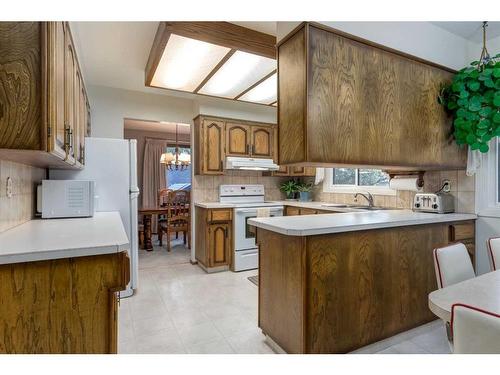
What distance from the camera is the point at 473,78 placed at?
2229 millimetres

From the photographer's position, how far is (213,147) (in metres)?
3.91

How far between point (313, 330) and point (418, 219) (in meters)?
1.14

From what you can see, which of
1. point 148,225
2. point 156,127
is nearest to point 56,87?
point 148,225

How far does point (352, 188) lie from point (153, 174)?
191 inches

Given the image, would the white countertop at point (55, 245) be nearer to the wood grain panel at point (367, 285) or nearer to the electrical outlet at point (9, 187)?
the electrical outlet at point (9, 187)

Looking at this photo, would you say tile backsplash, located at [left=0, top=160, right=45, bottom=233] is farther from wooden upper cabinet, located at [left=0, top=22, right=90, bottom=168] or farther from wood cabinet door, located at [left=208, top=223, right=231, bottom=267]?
wood cabinet door, located at [left=208, top=223, right=231, bottom=267]

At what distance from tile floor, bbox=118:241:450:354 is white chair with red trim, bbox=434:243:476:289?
818 millimetres

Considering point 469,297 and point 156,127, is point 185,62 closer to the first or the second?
point 469,297

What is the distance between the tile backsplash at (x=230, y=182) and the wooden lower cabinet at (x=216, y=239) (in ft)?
1.20

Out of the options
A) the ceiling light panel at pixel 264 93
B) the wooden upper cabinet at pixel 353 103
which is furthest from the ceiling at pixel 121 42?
the ceiling light panel at pixel 264 93

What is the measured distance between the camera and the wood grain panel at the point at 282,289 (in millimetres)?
1660

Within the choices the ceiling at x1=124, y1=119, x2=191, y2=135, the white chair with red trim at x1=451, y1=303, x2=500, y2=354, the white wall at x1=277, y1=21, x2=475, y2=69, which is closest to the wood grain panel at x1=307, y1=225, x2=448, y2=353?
the white chair with red trim at x1=451, y1=303, x2=500, y2=354
